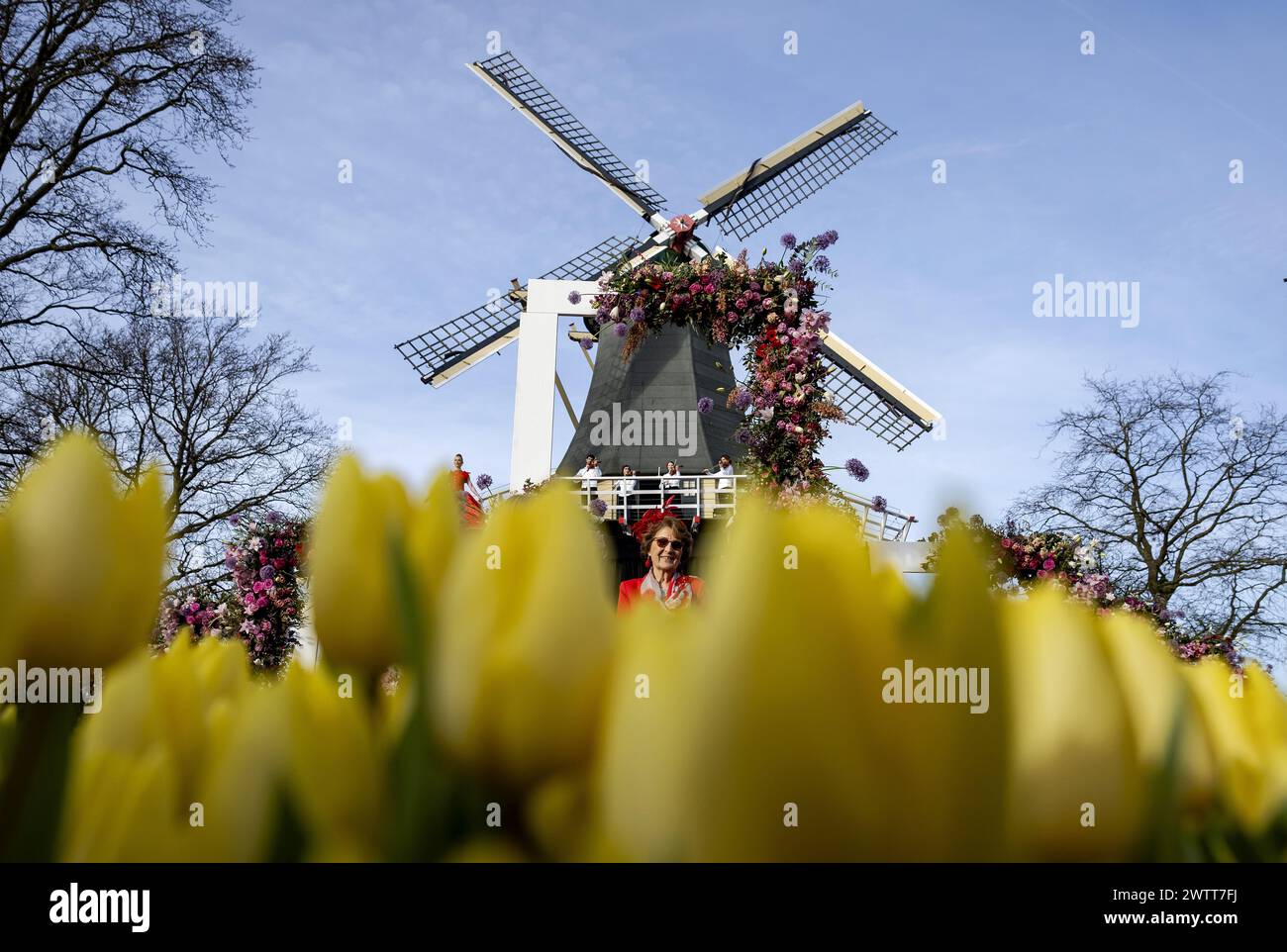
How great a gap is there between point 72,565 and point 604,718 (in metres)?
0.24

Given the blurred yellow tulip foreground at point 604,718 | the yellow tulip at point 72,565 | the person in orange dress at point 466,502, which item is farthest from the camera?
the person in orange dress at point 466,502

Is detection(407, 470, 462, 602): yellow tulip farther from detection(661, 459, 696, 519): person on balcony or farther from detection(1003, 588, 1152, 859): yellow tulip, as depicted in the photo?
detection(661, 459, 696, 519): person on balcony

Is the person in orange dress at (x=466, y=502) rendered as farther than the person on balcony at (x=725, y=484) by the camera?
No

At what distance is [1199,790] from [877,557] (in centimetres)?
17

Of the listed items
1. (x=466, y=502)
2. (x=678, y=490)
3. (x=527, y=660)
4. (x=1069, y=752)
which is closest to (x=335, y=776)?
(x=527, y=660)

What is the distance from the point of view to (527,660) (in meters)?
0.28

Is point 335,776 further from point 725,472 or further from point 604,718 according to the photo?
point 725,472

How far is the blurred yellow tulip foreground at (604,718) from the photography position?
0.23 metres

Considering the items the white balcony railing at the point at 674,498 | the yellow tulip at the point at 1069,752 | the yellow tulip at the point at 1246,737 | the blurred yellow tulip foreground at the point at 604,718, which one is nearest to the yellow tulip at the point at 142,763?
the blurred yellow tulip foreground at the point at 604,718

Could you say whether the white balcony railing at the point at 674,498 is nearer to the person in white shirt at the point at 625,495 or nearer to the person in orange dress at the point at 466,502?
the person in white shirt at the point at 625,495

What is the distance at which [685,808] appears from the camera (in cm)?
23

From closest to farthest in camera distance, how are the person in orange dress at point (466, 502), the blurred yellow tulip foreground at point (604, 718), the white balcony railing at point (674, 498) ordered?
the blurred yellow tulip foreground at point (604, 718), the person in orange dress at point (466, 502), the white balcony railing at point (674, 498)

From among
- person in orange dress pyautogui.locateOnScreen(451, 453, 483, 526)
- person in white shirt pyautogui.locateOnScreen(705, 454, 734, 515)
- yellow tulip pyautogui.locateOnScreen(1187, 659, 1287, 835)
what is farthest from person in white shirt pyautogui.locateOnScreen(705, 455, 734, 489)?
yellow tulip pyautogui.locateOnScreen(1187, 659, 1287, 835)
